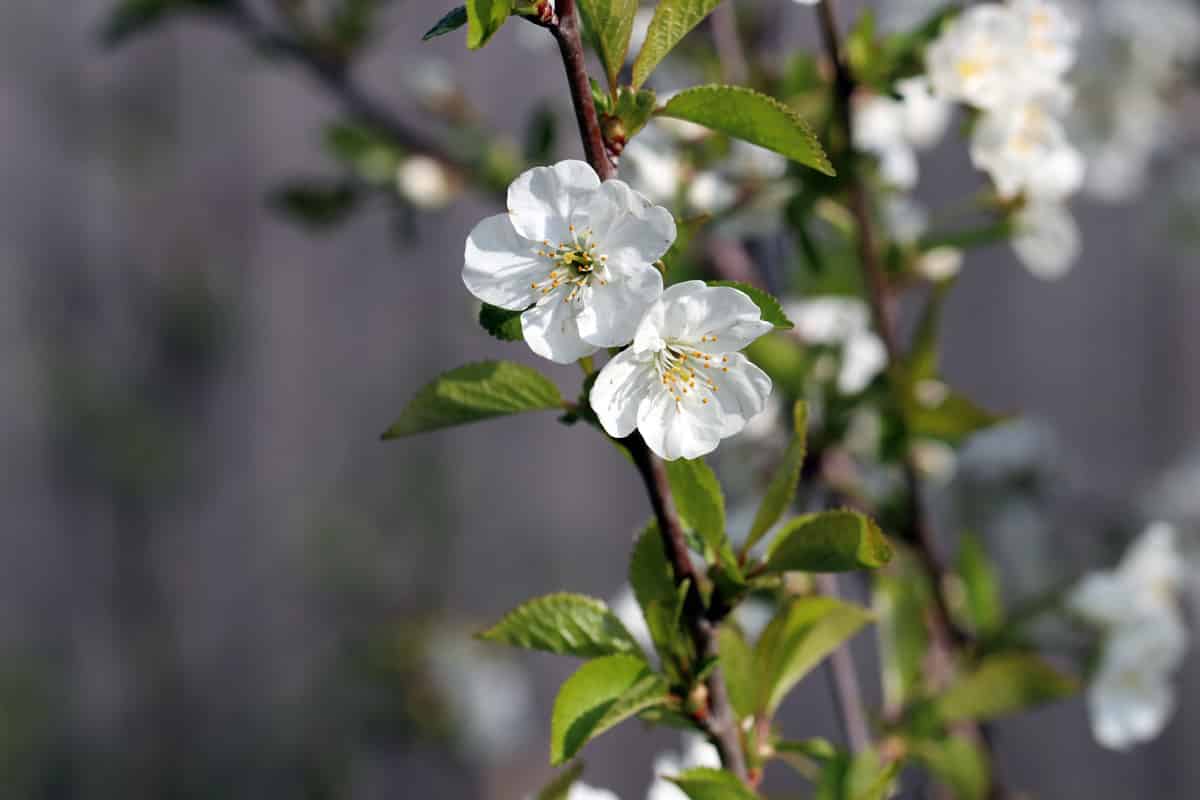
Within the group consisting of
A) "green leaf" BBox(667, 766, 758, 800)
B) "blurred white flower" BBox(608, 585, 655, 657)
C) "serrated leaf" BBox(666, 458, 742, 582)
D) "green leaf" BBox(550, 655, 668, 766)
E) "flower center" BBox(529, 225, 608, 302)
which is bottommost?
"blurred white flower" BBox(608, 585, 655, 657)

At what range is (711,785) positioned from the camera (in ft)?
1.55

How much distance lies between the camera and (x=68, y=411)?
1.99 meters

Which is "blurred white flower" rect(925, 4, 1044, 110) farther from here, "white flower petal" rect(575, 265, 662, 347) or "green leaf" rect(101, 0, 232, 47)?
"green leaf" rect(101, 0, 232, 47)

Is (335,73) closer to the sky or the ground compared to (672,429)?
closer to the sky

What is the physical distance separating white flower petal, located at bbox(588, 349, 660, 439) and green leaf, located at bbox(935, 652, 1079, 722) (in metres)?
0.41

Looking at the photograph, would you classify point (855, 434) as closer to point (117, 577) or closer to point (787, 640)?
point (787, 640)

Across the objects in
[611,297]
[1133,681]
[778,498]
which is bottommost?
[1133,681]

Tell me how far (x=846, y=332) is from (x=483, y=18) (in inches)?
24.3

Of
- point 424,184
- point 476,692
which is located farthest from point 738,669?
point 476,692

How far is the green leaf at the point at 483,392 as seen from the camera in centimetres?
49

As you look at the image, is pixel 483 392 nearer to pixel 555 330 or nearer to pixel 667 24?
pixel 555 330

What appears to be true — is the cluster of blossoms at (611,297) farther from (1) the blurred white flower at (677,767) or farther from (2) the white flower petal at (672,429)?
(1) the blurred white flower at (677,767)

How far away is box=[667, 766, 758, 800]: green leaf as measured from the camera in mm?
472

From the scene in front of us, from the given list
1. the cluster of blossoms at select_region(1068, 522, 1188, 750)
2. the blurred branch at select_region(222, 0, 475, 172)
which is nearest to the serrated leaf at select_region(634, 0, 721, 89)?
the cluster of blossoms at select_region(1068, 522, 1188, 750)
